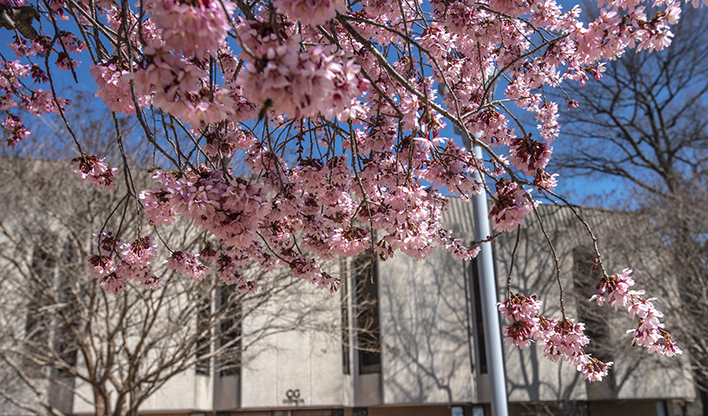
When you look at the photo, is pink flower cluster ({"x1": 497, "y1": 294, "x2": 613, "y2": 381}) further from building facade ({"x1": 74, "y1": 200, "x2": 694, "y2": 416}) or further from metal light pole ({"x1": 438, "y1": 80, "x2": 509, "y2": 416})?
building facade ({"x1": 74, "y1": 200, "x2": 694, "y2": 416})

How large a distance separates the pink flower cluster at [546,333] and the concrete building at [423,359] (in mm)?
6662

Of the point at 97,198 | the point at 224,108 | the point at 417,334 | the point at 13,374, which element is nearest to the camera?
the point at 224,108

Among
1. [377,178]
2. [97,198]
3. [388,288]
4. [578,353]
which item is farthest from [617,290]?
[388,288]

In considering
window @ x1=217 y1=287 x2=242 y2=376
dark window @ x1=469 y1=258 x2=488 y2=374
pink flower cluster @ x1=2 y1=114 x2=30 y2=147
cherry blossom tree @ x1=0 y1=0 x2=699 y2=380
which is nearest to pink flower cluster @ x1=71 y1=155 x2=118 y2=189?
cherry blossom tree @ x1=0 y1=0 x2=699 y2=380

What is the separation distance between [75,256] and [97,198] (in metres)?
1.02

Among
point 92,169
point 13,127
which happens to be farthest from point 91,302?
point 92,169

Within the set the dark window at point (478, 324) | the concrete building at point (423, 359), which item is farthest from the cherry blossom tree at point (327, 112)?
the dark window at point (478, 324)

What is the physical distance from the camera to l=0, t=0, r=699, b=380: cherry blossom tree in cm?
141

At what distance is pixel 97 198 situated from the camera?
313 inches

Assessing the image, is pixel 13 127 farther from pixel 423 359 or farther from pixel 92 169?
pixel 423 359

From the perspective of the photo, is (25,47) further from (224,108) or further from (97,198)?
(97,198)

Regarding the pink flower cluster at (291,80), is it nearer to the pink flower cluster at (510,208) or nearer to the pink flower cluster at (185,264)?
the pink flower cluster at (510,208)

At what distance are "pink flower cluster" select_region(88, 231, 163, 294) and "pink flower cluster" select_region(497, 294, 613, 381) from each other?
1.99m

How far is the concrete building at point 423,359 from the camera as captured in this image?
35.1 ft
